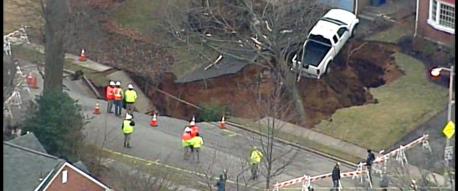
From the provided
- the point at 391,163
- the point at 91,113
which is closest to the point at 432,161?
the point at 391,163

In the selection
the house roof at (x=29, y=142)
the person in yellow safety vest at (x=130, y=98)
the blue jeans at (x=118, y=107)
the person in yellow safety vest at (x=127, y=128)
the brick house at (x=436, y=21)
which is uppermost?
the brick house at (x=436, y=21)

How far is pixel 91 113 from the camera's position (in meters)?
46.5

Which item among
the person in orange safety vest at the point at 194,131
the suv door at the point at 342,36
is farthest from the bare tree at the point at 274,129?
the suv door at the point at 342,36

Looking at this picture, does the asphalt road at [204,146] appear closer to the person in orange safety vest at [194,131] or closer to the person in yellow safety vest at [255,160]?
the person in yellow safety vest at [255,160]

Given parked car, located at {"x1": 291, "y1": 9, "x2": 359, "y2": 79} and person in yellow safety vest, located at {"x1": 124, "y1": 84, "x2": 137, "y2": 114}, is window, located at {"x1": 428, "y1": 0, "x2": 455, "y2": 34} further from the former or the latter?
person in yellow safety vest, located at {"x1": 124, "y1": 84, "x2": 137, "y2": 114}

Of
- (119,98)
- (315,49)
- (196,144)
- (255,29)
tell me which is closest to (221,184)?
(196,144)

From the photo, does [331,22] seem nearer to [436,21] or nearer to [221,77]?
[436,21]

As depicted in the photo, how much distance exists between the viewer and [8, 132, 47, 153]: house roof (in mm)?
40281

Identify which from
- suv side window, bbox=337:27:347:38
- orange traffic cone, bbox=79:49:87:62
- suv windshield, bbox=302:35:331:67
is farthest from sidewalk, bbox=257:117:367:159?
orange traffic cone, bbox=79:49:87:62

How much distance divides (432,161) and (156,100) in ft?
38.2

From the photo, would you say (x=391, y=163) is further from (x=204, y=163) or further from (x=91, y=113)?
(x=91, y=113)

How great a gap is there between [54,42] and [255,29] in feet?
22.9

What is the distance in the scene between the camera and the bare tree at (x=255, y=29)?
47938 mm

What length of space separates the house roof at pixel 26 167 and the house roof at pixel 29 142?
1.47 metres
